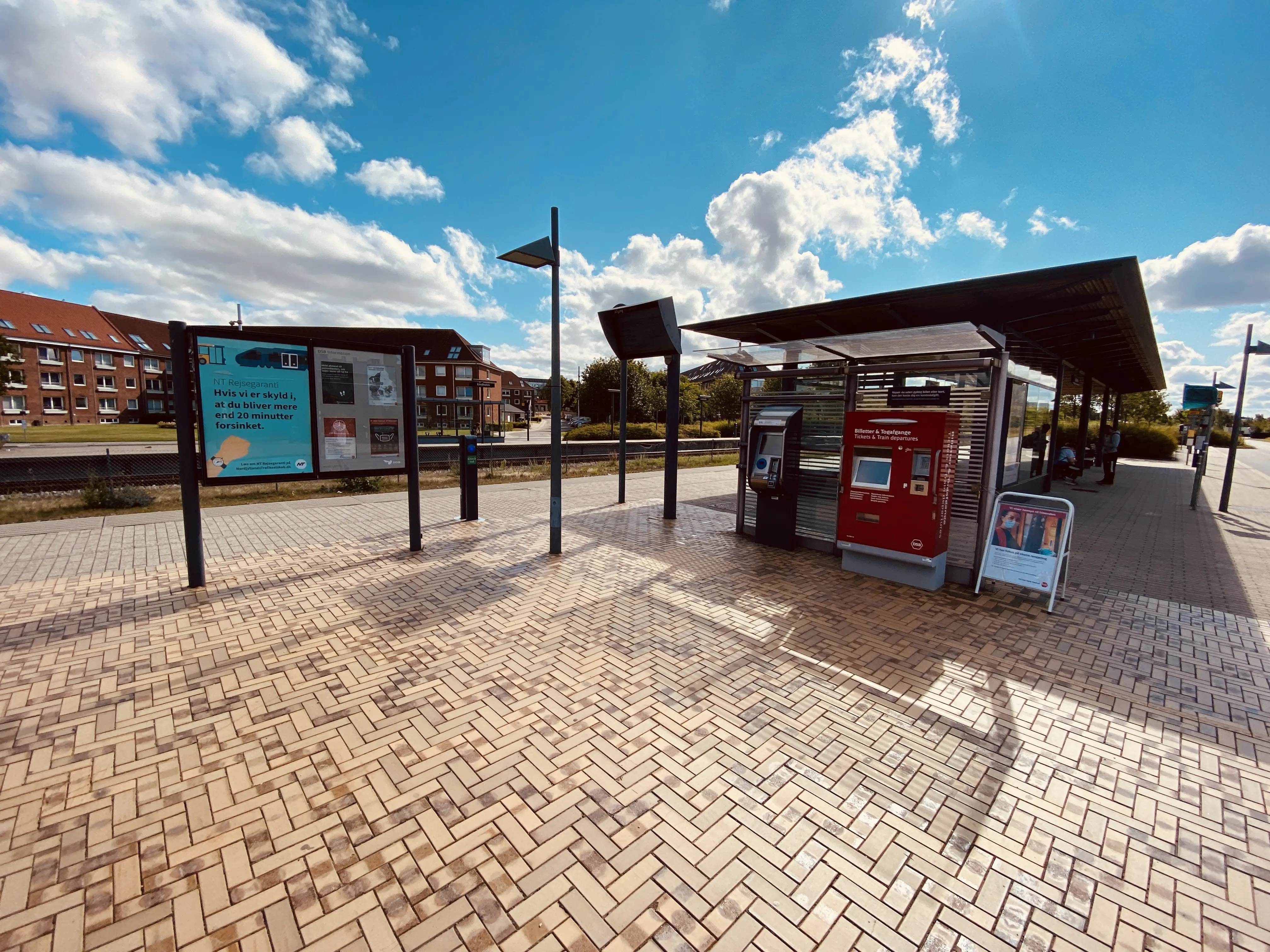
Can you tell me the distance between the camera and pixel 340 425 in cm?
630

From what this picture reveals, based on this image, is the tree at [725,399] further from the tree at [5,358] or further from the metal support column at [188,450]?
the tree at [5,358]

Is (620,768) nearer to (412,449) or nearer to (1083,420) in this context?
(412,449)

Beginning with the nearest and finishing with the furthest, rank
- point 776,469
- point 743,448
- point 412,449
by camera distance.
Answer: point 412,449, point 776,469, point 743,448

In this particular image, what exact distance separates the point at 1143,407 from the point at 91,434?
66634mm

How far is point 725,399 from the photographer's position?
1647 inches

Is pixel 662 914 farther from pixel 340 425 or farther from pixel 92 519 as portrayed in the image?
pixel 92 519

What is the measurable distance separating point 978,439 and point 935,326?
169cm

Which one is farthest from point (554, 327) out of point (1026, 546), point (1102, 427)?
point (1102, 427)

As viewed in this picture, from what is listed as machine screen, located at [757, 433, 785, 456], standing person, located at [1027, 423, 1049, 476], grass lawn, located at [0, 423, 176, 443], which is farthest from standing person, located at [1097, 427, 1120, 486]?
grass lawn, located at [0, 423, 176, 443]

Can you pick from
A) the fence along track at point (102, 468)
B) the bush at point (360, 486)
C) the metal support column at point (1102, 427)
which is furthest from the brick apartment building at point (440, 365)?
the metal support column at point (1102, 427)

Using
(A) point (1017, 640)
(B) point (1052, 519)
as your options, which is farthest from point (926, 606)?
(B) point (1052, 519)

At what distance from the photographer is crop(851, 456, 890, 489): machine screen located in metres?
5.74

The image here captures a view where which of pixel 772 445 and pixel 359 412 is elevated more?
pixel 359 412

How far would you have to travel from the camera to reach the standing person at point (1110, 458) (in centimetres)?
1482
